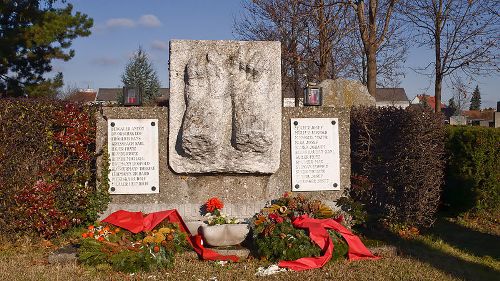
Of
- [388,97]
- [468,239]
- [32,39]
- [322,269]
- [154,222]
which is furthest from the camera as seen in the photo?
[388,97]

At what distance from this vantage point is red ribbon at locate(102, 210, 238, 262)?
6070 mm

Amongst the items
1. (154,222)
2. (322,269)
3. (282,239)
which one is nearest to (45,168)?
(154,222)

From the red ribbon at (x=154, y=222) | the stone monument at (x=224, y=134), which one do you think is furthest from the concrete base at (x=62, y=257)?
the stone monument at (x=224, y=134)

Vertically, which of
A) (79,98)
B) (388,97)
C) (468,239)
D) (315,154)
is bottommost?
(468,239)

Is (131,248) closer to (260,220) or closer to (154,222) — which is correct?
(154,222)

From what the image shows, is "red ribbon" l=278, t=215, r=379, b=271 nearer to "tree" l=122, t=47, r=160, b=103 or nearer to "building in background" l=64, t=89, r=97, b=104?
"building in background" l=64, t=89, r=97, b=104

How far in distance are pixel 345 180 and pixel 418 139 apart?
109 cm

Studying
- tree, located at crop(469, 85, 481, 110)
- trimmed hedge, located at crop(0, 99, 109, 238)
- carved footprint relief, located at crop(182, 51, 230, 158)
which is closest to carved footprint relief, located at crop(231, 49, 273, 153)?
carved footprint relief, located at crop(182, 51, 230, 158)

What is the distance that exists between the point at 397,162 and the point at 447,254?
4.42 ft

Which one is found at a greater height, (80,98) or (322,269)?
(80,98)

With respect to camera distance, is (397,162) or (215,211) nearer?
(215,211)

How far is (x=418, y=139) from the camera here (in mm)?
7094

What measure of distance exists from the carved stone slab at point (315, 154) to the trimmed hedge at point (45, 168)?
99.3 inches

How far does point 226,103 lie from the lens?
694 cm
